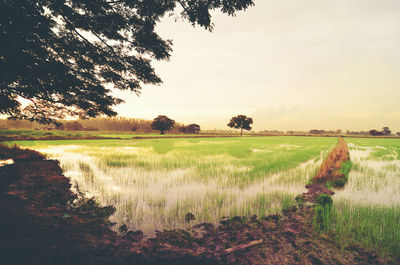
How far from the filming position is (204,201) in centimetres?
486

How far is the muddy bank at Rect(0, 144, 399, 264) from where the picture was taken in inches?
90.4

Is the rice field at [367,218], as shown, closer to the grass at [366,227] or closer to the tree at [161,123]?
the grass at [366,227]

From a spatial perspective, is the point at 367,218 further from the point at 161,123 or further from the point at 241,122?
the point at 241,122

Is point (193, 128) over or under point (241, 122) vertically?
under

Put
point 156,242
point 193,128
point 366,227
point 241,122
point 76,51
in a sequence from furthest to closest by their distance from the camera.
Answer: point 193,128
point 241,122
point 76,51
point 366,227
point 156,242

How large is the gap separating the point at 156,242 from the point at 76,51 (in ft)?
26.0

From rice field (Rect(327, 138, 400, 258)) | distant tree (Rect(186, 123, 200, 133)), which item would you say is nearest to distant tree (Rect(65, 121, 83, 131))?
distant tree (Rect(186, 123, 200, 133))

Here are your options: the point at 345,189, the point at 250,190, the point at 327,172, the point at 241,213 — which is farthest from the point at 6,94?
the point at 327,172

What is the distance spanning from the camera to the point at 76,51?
6.68m

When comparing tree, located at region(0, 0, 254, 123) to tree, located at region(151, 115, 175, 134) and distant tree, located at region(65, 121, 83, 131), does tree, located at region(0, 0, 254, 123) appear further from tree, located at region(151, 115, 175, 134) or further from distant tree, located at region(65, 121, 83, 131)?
distant tree, located at region(65, 121, 83, 131)

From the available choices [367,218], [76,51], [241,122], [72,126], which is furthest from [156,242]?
[72,126]

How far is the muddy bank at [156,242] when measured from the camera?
2297 mm

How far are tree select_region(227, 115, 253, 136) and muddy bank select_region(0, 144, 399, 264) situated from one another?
92.4m

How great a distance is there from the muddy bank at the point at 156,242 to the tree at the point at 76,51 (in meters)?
4.30
